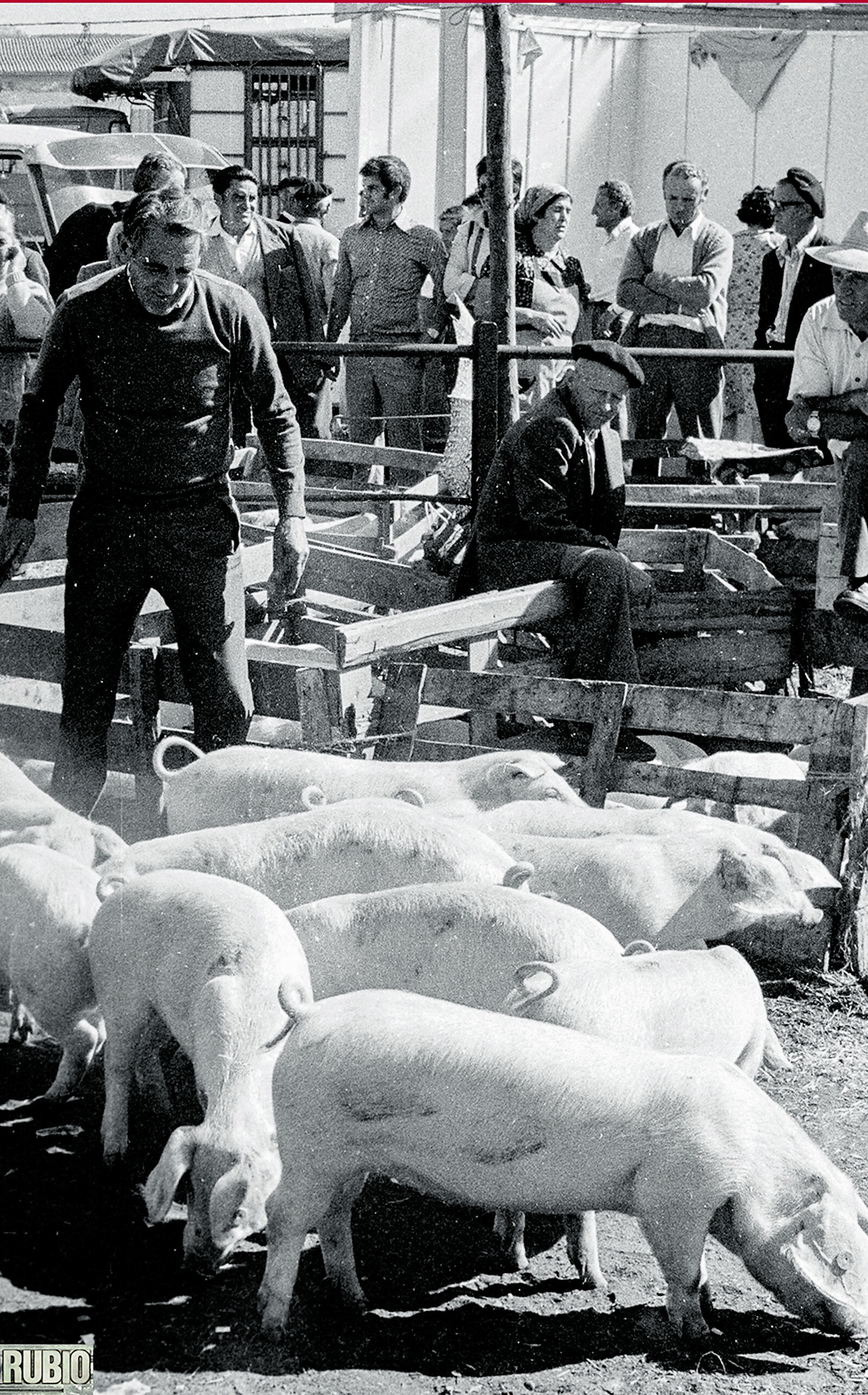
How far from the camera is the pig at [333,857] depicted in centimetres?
413

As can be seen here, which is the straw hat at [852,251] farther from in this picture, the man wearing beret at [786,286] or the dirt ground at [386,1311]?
the dirt ground at [386,1311]

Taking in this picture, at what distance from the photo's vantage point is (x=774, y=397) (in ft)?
33.0

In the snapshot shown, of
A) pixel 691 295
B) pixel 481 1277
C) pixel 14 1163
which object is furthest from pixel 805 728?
pixel 691 295

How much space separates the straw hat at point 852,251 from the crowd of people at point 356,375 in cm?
1

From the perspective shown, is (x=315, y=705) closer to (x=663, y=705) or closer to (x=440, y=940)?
(x=663, y=705)

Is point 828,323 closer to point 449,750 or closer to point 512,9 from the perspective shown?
point 449,750

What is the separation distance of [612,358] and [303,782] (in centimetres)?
289

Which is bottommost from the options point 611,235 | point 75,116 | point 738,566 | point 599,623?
point 599,623

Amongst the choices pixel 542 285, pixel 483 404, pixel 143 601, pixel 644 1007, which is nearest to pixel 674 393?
pixel 542 285

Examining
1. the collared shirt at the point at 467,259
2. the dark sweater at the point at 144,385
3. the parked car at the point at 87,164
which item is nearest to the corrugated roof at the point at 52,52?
the parked car at the point at 87,164

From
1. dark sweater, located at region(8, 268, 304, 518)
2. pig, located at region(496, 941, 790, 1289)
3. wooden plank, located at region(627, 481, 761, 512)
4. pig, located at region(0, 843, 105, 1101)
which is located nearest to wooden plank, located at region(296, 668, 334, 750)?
dark sweater, located at region(8, 268, 304, 518)

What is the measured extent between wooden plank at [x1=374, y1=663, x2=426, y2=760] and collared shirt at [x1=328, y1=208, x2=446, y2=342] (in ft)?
18.4

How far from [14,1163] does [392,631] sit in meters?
2.49

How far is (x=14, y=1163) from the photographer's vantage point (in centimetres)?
376
